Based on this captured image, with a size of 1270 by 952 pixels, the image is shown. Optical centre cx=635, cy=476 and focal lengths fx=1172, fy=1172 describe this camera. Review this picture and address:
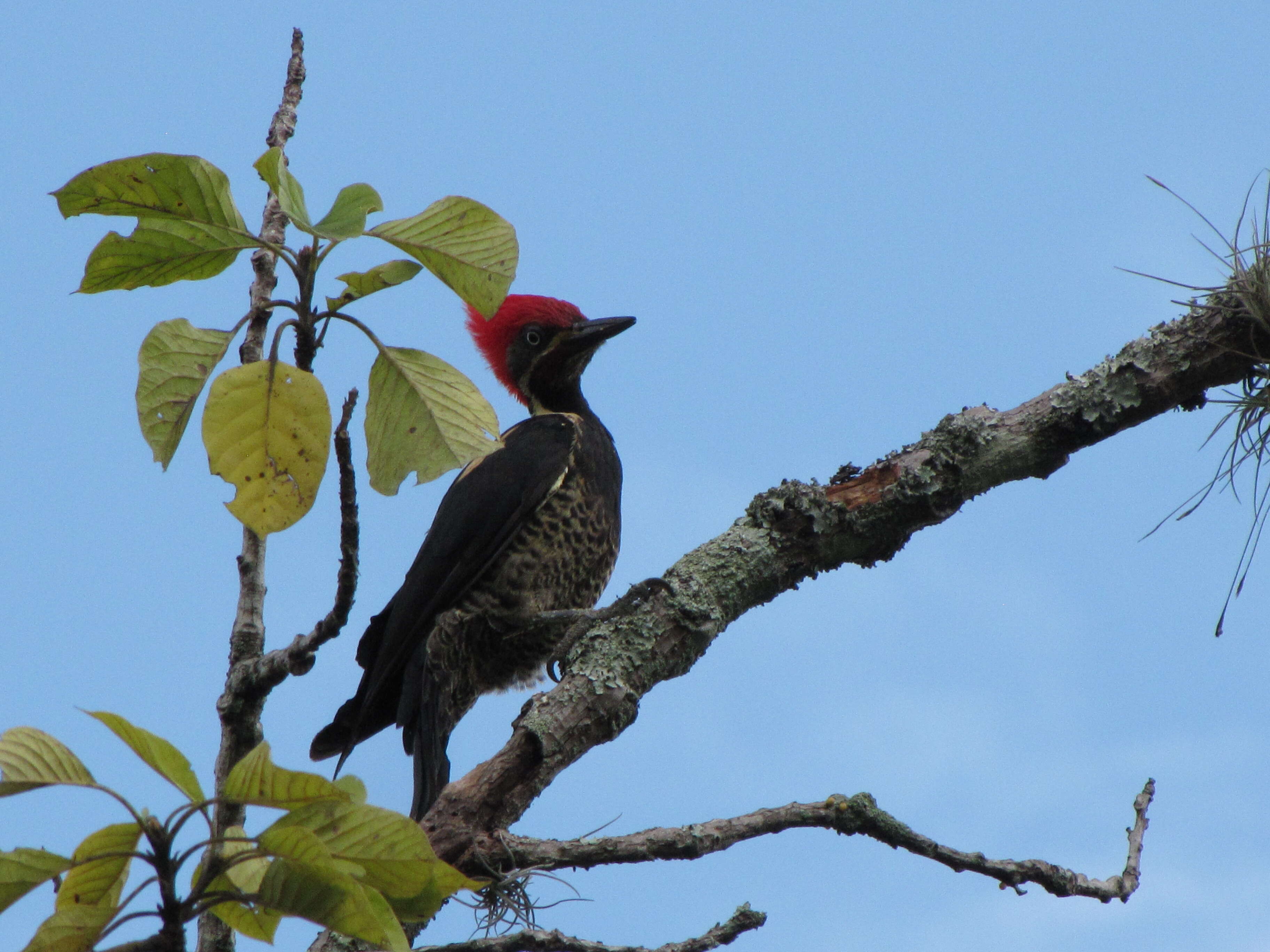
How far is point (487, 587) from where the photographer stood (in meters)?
3.62

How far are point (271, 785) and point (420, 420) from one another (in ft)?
1.97

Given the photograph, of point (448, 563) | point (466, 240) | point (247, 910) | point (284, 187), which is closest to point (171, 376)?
point (284, 187)

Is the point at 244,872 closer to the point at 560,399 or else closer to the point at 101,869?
the point at 101,869

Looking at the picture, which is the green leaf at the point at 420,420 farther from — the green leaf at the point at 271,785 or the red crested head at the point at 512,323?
the red crested head at the point at 512,323

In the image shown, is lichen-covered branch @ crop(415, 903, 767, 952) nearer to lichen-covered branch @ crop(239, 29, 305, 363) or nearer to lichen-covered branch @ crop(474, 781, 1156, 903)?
lichen-covered branch @ crop(474, 781, 1156, 903)

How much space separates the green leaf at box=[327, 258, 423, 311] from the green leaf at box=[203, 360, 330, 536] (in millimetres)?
174

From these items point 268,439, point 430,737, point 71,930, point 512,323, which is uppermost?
point 512,323

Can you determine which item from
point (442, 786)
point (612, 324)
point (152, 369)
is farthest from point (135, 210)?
point (612, 324)

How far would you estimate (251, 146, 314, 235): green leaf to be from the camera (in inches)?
58.1

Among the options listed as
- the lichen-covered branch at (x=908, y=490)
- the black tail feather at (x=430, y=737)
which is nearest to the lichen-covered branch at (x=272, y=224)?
the lichen-covered branch at (x=908, y=490)

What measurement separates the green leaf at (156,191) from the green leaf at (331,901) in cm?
83

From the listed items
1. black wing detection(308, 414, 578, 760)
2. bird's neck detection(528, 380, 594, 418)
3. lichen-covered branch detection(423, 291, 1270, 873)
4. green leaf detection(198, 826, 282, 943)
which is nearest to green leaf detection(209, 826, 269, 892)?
green leaf detection(198, 826, 282, 943)

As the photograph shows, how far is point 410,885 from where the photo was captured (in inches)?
48.4

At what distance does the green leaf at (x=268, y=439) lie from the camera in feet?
4.99
